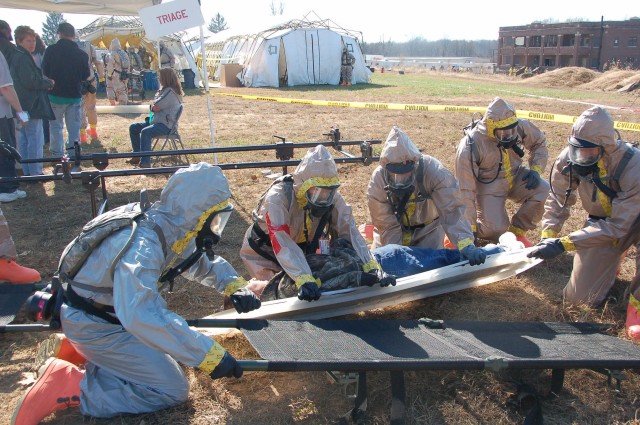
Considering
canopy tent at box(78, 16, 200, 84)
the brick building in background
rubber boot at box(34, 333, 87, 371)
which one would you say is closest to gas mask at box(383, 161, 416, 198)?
rubber boot at box(34, 333, 87, 371)

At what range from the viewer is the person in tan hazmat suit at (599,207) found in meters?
3.97

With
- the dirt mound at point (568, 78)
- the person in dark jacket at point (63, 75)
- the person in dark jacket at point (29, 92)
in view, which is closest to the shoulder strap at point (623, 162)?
the person in dark jacket at point (29, 92)

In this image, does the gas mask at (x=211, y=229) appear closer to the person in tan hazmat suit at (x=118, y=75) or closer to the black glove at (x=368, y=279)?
the black glove at (x=368, y=279)

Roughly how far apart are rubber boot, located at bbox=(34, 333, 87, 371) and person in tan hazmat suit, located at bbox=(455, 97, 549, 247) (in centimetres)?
358

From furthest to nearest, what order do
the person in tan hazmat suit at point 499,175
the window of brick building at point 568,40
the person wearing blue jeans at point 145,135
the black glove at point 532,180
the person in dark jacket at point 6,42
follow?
the window of brick building at point 568,40 → the person wearing blue jeans at point 145,135 → the person in dark jacket at point 6,42 → the black glove at point 532,180 → the person in tan hazmat suit at point 499,175

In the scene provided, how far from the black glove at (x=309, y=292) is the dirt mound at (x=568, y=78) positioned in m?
27.4

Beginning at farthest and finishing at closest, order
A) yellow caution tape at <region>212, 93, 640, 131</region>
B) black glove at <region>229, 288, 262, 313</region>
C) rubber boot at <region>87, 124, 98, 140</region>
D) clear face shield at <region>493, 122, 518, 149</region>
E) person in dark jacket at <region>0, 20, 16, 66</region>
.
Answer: yellow caution tape at <region>212, 93, 640, 131</region>, rubber boot at <region>87, 124, 98, 140</region>, person in dark jacket at <region>0, 20, 16, 66</region>, clear face shield at <region>493, 122, 518, 149</region>, black glove at <region>229, 288, 262, 313</region>

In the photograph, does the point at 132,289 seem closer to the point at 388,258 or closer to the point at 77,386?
the point at 77,386

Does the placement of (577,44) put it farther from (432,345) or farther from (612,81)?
(432,345)

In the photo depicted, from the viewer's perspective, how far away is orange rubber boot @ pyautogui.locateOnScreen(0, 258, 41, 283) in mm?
4602

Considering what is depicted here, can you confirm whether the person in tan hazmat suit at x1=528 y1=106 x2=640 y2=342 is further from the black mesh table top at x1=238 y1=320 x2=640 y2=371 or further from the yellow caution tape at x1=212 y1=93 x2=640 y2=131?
the yellow caution tape at x1=212 y1=93 x2=640 y2=131

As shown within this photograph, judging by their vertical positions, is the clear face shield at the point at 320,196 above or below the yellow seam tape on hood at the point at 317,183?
below

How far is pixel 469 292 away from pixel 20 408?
318 cm

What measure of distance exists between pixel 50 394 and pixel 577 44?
45463 mm
